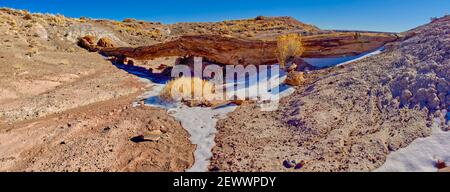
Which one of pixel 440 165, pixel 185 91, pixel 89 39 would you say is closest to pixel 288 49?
pixel 185 91

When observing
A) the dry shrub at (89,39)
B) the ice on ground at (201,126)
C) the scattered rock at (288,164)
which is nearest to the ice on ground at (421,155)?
the scattered rock at (288,164)

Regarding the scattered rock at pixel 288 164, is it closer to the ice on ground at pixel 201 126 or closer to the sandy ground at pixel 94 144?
the ice on ground at pixel 201 126

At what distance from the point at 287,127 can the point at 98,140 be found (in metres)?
3.83

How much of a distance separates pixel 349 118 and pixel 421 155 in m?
1.79

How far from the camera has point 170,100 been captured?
946 centimetres

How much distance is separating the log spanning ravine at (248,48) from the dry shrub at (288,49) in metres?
0.40

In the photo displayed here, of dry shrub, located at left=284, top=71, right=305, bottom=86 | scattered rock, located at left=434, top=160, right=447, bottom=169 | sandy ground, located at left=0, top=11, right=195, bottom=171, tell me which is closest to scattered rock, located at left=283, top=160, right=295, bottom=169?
sandy ground, located at left=0, top=11, right=195, bottom=171

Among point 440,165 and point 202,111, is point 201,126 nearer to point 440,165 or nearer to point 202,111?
point 202,111

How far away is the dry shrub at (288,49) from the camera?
1269cm

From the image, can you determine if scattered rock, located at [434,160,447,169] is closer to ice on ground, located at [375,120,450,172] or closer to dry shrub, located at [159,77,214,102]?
ice on ground, located at [375,120,450,172]

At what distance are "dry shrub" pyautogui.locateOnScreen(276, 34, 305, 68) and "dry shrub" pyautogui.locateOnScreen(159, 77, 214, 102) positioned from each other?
3.68m

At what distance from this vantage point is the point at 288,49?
12703 millimetres
